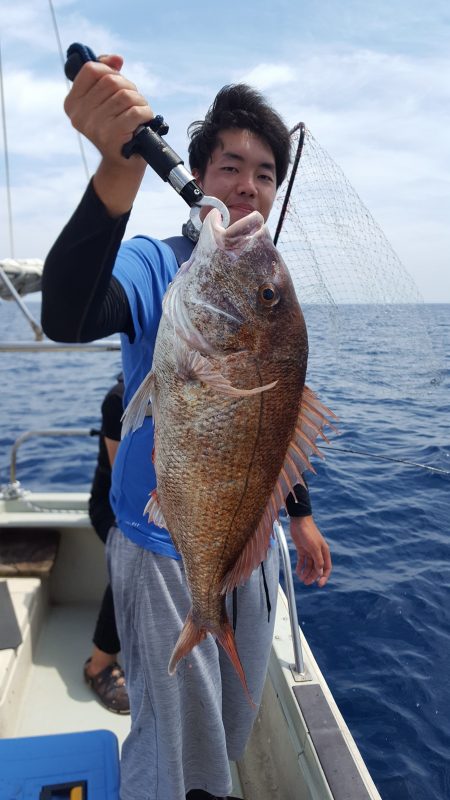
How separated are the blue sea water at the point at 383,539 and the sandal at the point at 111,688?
1542 mm

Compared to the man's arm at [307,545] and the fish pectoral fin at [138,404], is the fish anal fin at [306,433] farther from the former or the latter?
the man's arm at [307,545]

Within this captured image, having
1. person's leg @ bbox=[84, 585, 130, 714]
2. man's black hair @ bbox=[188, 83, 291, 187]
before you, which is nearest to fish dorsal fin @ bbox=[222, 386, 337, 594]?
man's black hair @ bbox=[188, 83, 291, 187]

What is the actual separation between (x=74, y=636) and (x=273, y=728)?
1.81 meters

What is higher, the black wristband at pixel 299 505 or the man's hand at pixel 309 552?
the black wristband at pixel 299 505

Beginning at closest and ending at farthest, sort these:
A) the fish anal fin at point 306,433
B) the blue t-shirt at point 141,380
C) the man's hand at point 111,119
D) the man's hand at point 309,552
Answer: the man's hand at point 111,119
the fish anal fin at point 306,433
the blue t-shirt at point 141,380
the man's hand at point 309,552

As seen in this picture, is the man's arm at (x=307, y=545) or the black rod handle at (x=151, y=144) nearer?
the black rod handle at (x=151, y=144)

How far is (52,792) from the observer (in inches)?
88.8

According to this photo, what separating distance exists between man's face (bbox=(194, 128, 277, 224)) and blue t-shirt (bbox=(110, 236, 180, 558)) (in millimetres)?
301

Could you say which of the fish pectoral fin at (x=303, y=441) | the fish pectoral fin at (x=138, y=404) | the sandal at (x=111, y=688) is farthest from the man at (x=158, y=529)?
the sandal at (x=111, y=688)

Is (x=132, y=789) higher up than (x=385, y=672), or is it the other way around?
(x=132, y=789)

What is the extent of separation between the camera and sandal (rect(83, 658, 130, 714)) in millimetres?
3400

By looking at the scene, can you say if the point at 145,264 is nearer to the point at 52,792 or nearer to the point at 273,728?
the point at 52,792

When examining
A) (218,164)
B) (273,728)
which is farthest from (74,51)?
(273,728)

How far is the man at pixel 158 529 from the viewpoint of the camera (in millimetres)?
1235
